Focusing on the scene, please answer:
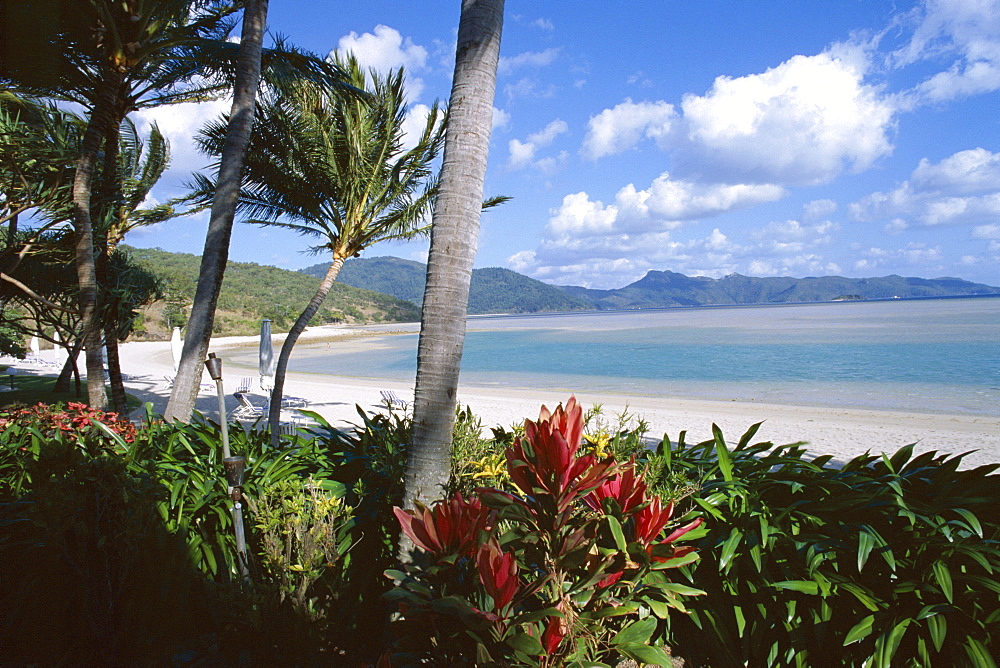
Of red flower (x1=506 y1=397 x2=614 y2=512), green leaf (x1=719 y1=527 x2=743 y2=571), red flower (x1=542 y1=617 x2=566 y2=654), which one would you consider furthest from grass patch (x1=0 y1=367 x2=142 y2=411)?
green leaf (x1=719 y1=527 x2=743 y2=571)

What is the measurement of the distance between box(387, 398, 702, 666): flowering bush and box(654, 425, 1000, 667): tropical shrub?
495 millimetres

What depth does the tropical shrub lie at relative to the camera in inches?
63.5

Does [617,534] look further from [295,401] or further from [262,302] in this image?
[262,302]

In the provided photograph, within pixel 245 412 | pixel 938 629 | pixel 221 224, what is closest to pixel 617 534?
pixel 938 629

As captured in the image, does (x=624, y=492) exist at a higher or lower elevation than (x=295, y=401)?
higher

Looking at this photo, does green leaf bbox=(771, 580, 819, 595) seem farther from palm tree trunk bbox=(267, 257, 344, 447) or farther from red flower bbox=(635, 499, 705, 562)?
palm tree trunk bbox=(267, 257, 344, 447)

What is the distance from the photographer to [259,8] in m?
4.92

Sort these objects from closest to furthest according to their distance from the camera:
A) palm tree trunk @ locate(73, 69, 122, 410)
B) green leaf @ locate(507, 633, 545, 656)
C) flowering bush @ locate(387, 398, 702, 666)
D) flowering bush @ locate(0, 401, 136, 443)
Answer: green leaf @ locate(507, 633, 545, 656)
flowering bush @ locate(387, 398, 702, 666)
flowering bush @ locate(0, 401, 136, 443)
palm tree trunk @ locate(73, 69, 122, 410)

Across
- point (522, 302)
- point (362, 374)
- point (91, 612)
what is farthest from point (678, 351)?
point (522, 302)

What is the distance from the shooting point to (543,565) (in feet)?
5.11

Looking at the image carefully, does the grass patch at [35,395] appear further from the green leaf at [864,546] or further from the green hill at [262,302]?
the green hill at [262,302]

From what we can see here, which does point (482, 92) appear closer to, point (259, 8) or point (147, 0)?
point (259, 8)

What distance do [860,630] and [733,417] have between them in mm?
10685

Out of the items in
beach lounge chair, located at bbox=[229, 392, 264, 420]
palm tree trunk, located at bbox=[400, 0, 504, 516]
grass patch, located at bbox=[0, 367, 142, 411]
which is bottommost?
grass patch, located at bbox=[0, 367, 142, 411]
